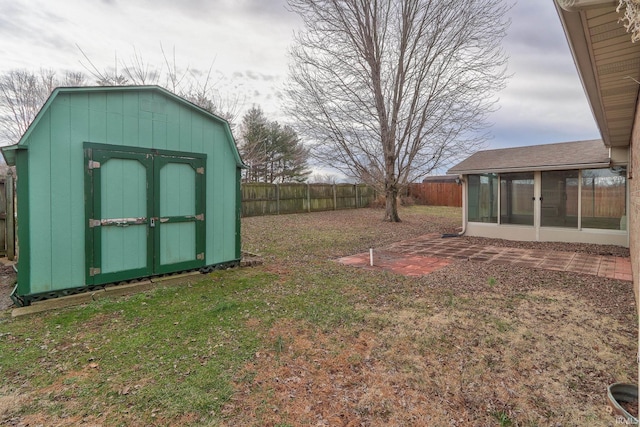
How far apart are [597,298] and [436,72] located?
30.6ft

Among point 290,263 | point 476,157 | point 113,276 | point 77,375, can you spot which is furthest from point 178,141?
point 476,157

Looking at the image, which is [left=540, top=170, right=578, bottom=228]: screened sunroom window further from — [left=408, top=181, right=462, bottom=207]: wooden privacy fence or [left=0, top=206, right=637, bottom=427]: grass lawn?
[left=408, top=181, right=462, bottom=207]: wooden privacy fence

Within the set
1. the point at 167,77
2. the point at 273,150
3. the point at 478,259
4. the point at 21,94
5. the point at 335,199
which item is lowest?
the point at 478,259

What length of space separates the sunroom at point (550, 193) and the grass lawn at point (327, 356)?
4.03 metres

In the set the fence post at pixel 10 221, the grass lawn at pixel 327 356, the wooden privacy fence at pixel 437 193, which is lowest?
the grass lawn at pixel 327 356

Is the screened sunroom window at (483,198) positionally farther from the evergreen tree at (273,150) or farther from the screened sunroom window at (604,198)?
the evergreen tree at (273,150)

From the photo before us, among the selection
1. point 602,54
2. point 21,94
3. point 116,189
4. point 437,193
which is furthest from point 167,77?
point 437,193

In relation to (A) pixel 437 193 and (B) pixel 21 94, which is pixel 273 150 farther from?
(B) pixel 21 94

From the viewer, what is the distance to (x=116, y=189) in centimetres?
418

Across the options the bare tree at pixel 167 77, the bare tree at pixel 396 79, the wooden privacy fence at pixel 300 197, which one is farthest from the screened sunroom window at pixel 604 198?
the wooden privacy fence at pixel 300 197

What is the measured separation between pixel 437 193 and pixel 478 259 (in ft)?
52.2

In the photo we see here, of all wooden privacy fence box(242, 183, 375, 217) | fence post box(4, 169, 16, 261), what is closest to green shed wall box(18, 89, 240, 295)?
fence post box(4, 169, 16, 261)

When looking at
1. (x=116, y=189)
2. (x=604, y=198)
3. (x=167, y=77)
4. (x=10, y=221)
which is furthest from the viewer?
(x=167, y=77)

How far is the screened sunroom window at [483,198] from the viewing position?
9000 millimetres
